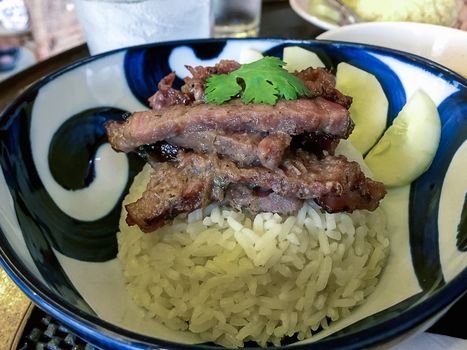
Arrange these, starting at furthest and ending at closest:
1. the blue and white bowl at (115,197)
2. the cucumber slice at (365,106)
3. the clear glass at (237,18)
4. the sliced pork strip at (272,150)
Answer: the clear glass at (237,18) < the cucumber slice at (365,106) < the sliced pork strip at (272,150) < the blue and white bowl at (115,197)

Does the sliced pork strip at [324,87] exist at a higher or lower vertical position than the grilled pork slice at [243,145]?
higher

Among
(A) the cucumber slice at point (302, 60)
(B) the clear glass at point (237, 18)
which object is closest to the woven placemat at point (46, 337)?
(A) the cucumber slice at point (302, 60)

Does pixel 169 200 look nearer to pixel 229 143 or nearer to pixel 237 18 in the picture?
pixel 229 143

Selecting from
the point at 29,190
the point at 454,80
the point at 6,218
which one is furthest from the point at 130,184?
the point at 454,80

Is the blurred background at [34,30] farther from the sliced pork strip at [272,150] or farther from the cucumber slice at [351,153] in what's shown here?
the sliced pork strip at [272,150]

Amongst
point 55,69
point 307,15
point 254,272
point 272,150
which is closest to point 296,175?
point 272,150

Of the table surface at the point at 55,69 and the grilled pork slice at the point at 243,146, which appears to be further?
the table surface at the point at 55,69

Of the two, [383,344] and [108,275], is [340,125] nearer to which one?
[383,344]
